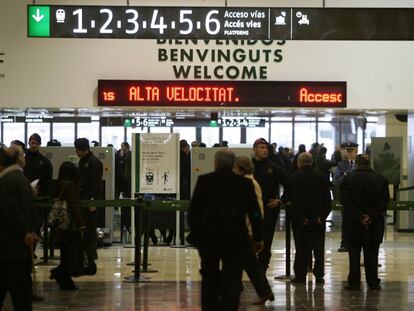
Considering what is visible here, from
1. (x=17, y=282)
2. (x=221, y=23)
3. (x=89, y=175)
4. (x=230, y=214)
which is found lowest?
(x=17, y=282)

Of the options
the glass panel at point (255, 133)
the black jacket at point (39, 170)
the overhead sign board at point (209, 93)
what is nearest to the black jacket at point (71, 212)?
the black jacket at point (39, 170)

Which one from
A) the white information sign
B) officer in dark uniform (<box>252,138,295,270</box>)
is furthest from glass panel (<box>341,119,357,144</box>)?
officer in dark uniform (<box>252,138,295,270</box>)

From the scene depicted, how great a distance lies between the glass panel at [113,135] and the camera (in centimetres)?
2794

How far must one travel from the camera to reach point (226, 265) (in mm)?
7691

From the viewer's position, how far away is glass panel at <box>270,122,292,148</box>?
30.0m

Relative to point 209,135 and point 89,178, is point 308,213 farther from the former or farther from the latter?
point 209,135

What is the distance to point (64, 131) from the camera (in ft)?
94.2

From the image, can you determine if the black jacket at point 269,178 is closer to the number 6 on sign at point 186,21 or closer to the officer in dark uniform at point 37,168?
the number 6 on sign at point 186,21

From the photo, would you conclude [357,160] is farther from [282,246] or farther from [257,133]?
[257,133]

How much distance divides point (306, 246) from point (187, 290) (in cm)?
168

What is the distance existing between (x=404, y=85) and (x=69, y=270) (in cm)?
809

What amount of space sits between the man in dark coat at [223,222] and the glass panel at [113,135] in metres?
20.3

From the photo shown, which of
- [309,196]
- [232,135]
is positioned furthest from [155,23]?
[232,135]

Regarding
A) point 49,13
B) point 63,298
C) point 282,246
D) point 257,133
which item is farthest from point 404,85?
point 257,133
